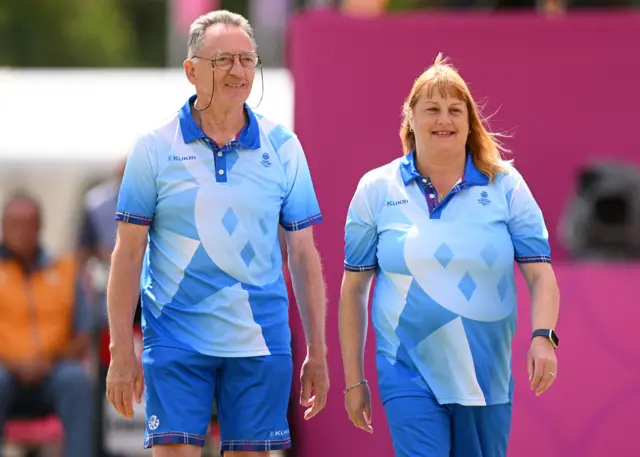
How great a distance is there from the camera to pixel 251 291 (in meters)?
4.66

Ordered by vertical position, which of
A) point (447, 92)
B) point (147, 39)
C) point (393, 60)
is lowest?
point (447, 92)

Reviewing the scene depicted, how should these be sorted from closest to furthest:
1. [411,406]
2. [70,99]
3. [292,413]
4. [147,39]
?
[411,406]
[292,413]
[70,99]
[147,39]

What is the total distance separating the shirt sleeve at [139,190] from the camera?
15.2 ft

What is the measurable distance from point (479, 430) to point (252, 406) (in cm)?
81

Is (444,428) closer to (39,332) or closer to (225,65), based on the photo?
(225,65)

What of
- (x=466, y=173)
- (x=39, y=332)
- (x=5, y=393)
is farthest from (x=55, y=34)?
(x=466, y=173)

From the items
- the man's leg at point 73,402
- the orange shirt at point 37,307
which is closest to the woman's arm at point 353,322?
the man's leg at point 73,402

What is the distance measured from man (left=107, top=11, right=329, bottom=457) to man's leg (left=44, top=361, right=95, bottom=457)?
3.91 metres

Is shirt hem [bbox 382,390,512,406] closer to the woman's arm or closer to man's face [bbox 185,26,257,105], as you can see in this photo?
the woman's arm

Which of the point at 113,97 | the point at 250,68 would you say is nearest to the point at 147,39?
the point at 113,97

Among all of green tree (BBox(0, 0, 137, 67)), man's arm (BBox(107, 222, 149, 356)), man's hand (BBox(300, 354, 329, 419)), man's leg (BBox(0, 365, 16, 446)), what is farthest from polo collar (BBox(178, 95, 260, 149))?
green tree (BBox(0, 0, 137, 67))

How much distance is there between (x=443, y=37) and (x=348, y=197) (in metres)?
1.25

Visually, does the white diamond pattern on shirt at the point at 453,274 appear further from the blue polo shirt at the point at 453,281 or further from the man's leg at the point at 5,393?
the man's leg at the point at 5,393

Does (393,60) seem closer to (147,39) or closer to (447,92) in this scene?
(447,92)
